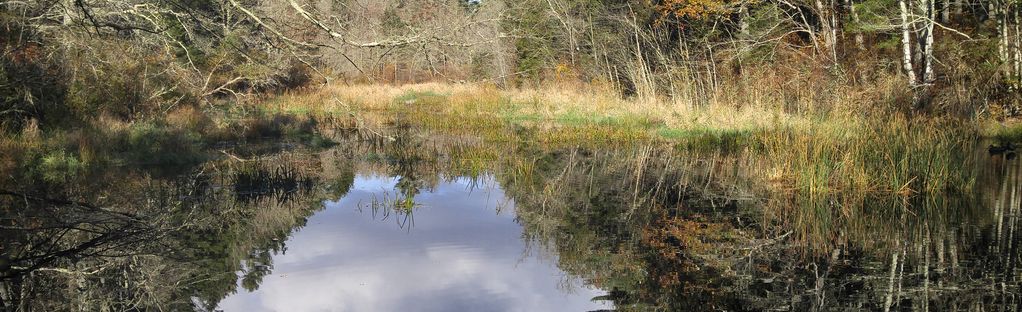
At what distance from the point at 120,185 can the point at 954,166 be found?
845 cm

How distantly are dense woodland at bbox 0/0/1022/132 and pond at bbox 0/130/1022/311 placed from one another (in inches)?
53.5

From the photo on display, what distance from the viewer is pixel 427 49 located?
19.6 ft

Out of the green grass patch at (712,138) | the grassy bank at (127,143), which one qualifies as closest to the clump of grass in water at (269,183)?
the grassy bank at (127,143)

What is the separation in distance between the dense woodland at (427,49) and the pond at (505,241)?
4.45 ft

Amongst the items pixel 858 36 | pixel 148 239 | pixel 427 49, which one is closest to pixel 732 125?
pixel 858 36

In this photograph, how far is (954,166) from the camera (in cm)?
846

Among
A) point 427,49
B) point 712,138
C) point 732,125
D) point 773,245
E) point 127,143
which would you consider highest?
point 427,49

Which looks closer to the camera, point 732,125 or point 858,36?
point 732,125

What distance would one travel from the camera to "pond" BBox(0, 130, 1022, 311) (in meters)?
4.95

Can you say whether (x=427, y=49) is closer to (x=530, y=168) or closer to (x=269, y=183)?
(x=269, y=183)

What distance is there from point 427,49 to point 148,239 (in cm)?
244

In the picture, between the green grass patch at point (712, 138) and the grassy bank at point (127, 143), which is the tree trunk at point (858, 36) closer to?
the green grass patch at point (712, 138)

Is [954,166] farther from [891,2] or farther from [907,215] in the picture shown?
[891,2]

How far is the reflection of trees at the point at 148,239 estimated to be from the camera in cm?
492
